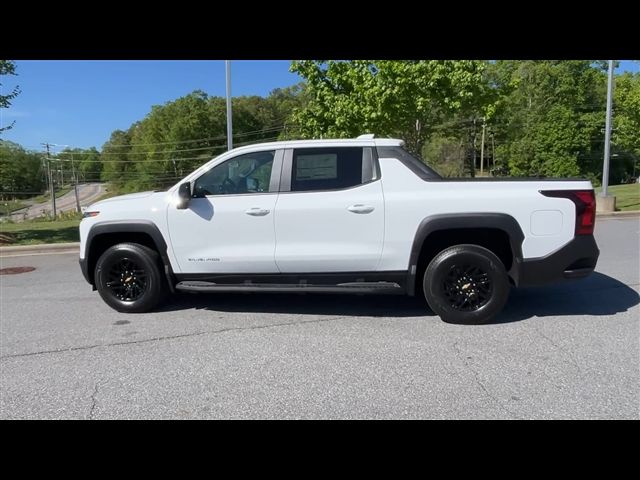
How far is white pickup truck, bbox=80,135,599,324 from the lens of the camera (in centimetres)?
428

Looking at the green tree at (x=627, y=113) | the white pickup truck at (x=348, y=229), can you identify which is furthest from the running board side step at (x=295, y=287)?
Result: the green tree at (x=627, y=113)

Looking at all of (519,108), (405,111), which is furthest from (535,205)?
(519,108)

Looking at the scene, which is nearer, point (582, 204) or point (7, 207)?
point (582, 204)

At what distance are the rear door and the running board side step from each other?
0.54 ft

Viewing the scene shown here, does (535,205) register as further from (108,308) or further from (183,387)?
(108,308)

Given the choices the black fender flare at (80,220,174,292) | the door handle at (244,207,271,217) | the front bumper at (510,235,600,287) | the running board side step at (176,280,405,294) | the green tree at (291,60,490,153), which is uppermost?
the green tree at (291,60,490,153)

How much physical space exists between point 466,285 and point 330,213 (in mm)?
1586

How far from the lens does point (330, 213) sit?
14.6ft

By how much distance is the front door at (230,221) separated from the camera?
4.57 metres

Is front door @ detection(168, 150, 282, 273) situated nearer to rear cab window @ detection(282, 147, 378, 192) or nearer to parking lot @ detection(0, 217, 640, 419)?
rear cab window @ detection(282, 147, 378, 192)

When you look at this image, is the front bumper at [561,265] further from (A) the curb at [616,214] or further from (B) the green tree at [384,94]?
(A) the curb at [616,214]

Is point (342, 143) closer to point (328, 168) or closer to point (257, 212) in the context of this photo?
point (328, 168)

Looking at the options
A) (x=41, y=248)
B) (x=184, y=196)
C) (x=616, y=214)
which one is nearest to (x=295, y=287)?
(x=184, y=196)

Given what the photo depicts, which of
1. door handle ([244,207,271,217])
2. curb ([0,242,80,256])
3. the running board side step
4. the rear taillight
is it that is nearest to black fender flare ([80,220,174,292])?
the running board side step
